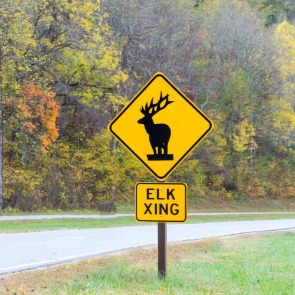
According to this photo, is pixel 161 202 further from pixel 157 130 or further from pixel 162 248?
pixel 157 130

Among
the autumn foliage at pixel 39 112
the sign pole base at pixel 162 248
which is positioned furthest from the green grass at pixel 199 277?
the autumn foliage at pixel 39 112

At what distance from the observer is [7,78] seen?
3017cm

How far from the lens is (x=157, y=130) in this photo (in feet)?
28.8

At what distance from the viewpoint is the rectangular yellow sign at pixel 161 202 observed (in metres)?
8.73

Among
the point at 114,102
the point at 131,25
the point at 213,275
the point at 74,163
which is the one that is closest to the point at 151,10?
the point at 131,25

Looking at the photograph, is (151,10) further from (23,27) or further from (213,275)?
(213,275)

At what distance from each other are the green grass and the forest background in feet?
62.2

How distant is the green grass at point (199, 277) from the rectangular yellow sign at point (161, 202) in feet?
2.96

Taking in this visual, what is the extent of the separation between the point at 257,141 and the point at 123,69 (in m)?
17.4

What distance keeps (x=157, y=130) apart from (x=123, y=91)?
30.5 m

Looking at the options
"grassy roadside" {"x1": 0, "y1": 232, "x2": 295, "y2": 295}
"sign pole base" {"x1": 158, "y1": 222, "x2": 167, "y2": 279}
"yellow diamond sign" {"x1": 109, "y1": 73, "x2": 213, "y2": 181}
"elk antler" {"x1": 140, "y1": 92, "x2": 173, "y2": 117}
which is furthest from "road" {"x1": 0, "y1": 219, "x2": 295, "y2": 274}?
"elk antler" {"x1": 140, "y1": 92, "x2": 173, "y2": 117}

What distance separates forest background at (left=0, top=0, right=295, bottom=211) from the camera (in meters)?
32.3

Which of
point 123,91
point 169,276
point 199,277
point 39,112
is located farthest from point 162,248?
point 123,91

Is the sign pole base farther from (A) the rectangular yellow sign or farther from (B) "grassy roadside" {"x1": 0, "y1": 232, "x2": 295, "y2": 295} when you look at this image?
(A) the rectangular yellow sign
